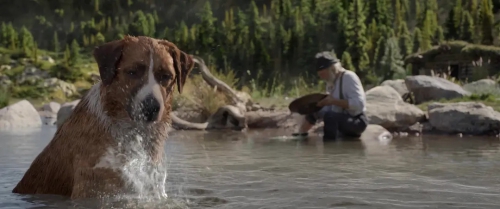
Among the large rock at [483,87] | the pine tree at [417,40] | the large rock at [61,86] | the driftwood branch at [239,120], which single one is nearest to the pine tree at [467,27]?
the pine tree at [417,40]

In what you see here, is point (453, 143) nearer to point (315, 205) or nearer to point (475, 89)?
point (315, 205)

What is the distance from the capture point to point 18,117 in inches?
850

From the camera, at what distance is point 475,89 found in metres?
21.8

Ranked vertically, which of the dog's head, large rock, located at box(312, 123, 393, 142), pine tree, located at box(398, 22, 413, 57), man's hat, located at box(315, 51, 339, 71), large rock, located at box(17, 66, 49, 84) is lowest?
large rock, located at box(312, 123, 393, 142)

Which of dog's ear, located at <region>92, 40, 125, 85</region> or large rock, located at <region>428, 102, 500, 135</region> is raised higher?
dog's ear, located at <region>92, 40, 125, 85</region>

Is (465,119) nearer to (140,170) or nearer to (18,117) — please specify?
(140,170)

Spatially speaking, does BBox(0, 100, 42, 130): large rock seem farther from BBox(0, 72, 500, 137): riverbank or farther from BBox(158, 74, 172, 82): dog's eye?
BBox(158, 74, 172, 82): dog's eye

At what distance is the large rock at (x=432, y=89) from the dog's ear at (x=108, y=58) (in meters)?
16.0

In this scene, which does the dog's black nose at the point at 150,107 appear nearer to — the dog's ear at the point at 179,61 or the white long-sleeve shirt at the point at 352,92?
the dog's ear at the point at 179,61

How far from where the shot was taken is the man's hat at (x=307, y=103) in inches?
543

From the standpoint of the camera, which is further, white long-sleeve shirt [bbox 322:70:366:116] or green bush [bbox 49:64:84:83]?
green bush [bbox 49:64:84:83]

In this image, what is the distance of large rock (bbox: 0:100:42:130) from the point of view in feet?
68.1

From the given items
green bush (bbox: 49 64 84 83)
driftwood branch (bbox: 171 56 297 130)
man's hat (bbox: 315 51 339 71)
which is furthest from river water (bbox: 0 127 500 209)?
green bush (bbox: 49 64 84 83)

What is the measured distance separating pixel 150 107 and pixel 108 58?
21.0 inches
